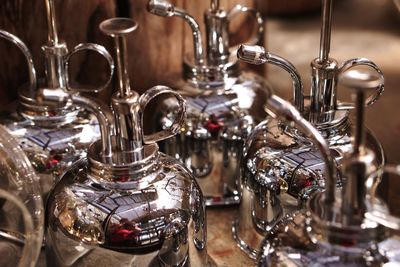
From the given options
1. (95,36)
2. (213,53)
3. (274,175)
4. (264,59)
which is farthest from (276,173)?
(95,36)

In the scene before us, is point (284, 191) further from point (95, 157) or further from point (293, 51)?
point (293, 51)

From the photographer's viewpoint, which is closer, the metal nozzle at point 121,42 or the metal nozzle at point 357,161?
the metal nozzle at point 357,161

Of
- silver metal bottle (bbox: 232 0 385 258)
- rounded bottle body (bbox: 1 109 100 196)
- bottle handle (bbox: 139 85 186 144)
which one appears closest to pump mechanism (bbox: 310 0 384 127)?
silver metal bottle (bbox: 232 0 385 258)

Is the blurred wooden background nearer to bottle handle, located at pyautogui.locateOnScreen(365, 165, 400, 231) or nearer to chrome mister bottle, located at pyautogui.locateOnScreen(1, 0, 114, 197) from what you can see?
chrome mister bottle, located at pyautogui.locateOnScreen(1, 0, 114, 197)

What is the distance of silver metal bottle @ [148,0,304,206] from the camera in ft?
2.89

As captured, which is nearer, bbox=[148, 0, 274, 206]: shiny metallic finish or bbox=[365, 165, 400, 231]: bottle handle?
A: bbox=[365, 165, 400, 231]: bottle handle

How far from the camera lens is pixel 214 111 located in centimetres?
88

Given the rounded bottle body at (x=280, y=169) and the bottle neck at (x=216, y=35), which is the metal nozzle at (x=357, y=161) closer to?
the rounded bottle body at (x=280, y=169)

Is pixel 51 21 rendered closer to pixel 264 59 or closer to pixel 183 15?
pixel 183 15

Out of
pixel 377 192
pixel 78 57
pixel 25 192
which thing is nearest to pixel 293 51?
pixel 78 57

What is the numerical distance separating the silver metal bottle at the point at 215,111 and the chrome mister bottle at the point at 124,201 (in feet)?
0.49

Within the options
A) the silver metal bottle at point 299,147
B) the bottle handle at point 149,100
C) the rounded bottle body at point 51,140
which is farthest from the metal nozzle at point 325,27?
the rounded bottle body at point 51,140

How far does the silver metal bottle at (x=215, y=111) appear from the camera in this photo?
879 mm

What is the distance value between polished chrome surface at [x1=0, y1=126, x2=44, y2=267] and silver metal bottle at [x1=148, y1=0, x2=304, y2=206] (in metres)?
0.21
